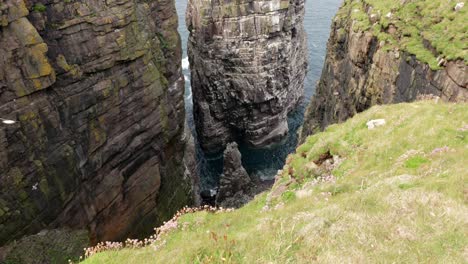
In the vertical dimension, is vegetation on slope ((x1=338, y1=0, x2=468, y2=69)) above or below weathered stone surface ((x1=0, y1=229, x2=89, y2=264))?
above

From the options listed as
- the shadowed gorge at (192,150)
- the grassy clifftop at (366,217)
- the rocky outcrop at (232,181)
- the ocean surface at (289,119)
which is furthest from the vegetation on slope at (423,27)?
the ocean surface at (289,119)

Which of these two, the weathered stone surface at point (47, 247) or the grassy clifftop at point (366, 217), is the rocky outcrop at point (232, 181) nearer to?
the weathered stone surface at point (47, 247)

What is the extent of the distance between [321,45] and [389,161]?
101151mm

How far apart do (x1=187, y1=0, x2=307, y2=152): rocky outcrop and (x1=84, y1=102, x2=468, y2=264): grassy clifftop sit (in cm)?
5420

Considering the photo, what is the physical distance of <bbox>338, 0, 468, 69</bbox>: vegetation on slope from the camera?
25094 millimetres

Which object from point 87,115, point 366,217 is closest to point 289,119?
point 87,115

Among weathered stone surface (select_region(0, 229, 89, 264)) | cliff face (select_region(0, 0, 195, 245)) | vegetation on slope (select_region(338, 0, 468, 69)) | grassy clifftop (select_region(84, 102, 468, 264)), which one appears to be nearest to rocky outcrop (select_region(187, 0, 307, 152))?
cliff face (select_region(0, 0, 195, 245))

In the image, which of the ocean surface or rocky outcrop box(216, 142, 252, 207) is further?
the ocean surface

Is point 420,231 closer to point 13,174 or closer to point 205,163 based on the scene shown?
point 13,174

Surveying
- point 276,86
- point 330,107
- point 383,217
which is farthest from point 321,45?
point 383,217

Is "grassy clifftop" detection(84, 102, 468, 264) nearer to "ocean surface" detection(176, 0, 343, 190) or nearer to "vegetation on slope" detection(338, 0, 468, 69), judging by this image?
"vegetation on slope" detection(338, 0, 468, 69)

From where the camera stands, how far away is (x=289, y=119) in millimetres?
91750

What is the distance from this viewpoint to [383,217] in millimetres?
11898

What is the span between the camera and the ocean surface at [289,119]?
75125 mm
